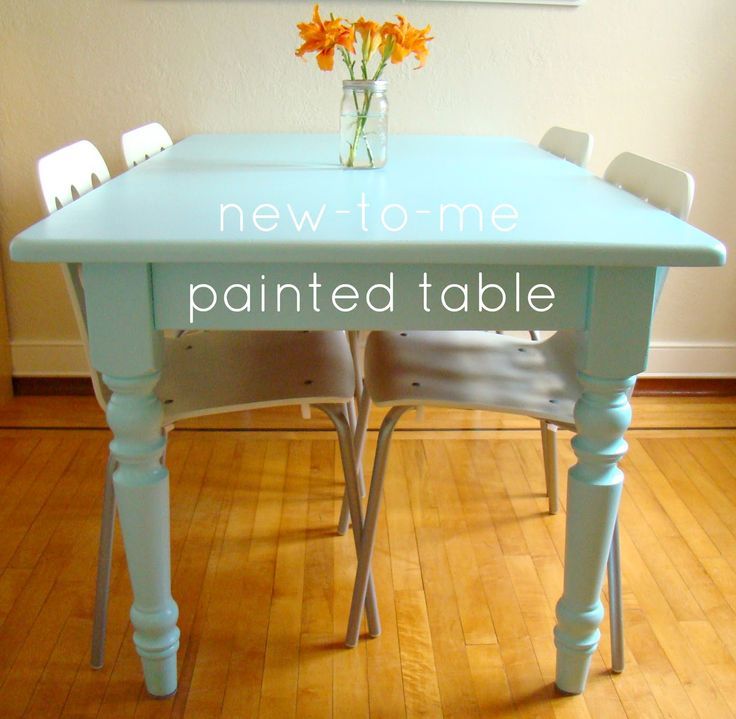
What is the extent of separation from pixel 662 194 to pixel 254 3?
129 cm

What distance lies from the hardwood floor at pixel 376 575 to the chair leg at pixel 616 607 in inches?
1.3

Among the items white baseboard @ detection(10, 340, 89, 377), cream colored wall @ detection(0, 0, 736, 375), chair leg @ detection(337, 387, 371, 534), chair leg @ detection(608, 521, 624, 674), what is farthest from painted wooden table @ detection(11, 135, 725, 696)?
white baseboard @ detection(10, 340, 89, 377)

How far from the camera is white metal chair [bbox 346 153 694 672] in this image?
54.4 inches

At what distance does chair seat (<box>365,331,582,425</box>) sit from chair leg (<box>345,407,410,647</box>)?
0.04m

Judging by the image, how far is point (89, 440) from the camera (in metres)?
2.23

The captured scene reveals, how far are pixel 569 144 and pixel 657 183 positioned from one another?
547 millimetres

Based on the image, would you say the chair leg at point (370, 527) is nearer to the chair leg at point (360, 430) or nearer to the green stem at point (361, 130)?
the chair leg at point (360, 430)

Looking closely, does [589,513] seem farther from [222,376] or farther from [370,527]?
[222,376]

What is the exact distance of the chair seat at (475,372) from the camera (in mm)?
1388

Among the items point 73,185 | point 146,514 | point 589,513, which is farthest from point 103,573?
A: point 589,513

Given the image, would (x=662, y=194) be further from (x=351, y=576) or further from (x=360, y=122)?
(x=351, y=576)

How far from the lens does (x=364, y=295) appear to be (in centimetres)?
113

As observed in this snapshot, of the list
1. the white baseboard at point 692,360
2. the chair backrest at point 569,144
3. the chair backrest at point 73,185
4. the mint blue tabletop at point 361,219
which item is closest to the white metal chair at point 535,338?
the chair backrest at point 569,144

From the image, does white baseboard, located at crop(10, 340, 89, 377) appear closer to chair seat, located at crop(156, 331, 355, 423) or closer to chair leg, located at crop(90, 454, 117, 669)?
chair seat, located at crop(156, 331, 355, 423)
